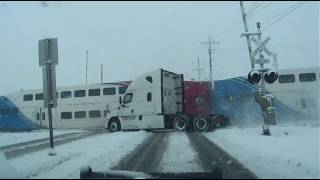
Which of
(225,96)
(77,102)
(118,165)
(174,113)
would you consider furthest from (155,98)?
(118,165)

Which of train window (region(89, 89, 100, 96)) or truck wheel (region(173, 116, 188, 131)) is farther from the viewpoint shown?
train window (region(89, 89, 100, 96))

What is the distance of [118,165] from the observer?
13.5 meters

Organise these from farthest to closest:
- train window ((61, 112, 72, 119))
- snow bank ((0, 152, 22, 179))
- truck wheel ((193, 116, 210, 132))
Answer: train window ((61, 112, 72, 119)) < truck wheel ((193, 116, 210, 132)) < snow bank ((0, 152, 22, 179))

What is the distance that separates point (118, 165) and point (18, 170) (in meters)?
2.39

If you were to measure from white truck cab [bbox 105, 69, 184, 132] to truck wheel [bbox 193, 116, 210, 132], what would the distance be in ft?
4.99

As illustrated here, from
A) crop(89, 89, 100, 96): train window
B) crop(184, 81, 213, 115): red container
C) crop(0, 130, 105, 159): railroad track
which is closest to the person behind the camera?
crop(0, 130, 105, 159): railroad track

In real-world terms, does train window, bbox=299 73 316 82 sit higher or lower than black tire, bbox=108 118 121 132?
higher

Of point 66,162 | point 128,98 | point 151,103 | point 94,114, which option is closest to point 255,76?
point 151,103

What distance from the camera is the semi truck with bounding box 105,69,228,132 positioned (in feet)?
110

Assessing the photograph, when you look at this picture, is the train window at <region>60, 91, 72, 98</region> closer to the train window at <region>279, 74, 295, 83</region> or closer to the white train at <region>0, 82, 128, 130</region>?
the white train at <region>0, 82, 128, 130</region>

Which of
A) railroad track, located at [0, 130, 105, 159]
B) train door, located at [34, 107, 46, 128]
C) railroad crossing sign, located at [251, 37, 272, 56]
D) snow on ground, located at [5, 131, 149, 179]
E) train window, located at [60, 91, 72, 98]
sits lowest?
railroad track, located at [0, 130, 105, 159]

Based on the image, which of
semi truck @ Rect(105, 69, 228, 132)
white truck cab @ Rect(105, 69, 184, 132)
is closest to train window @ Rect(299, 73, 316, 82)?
semi truck @ Rect(105, 69, 228, 132)

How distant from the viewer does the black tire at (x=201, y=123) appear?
3300cm

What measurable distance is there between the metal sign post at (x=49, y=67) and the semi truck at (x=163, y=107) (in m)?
17.4
